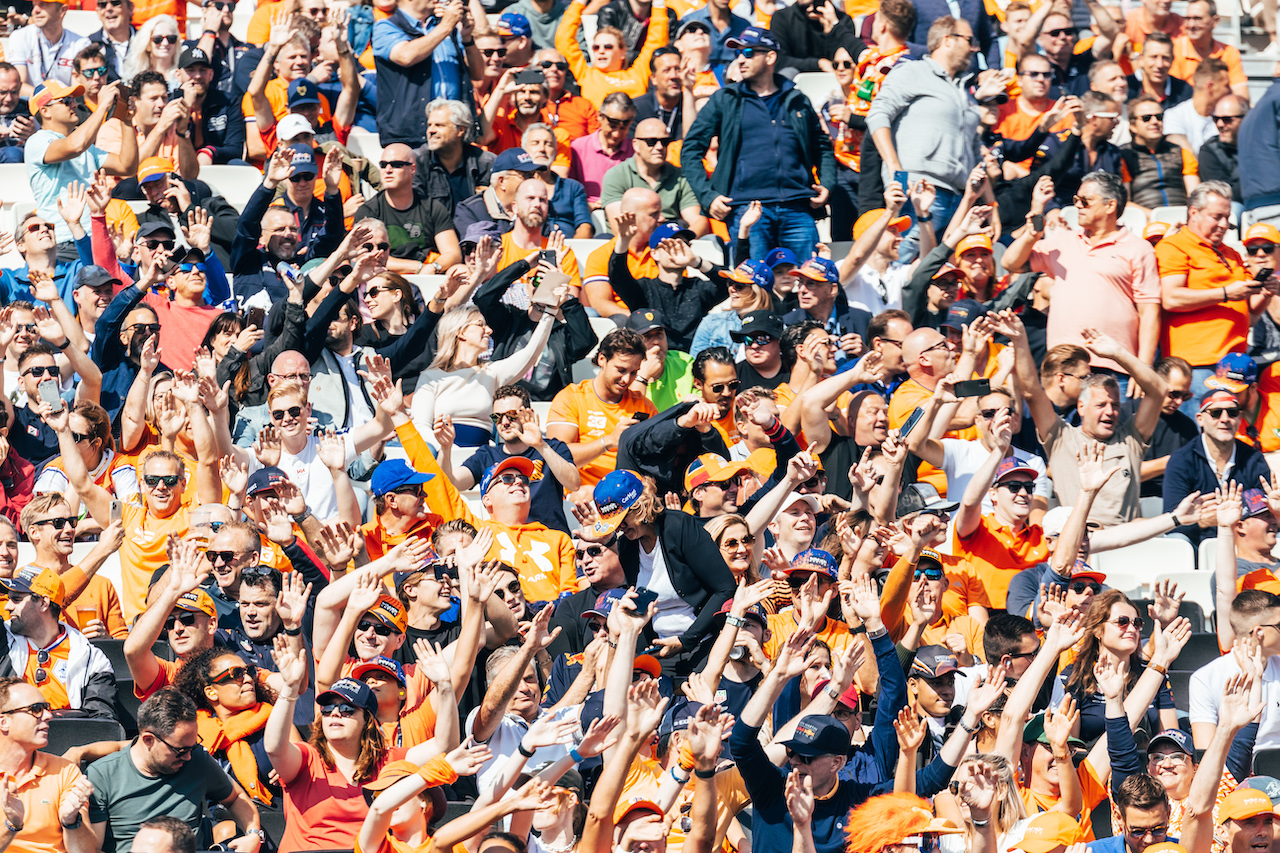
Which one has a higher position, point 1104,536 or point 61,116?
point 61,116

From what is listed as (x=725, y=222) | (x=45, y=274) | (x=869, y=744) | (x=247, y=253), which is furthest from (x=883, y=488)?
(x=45, y=274)

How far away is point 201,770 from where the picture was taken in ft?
24.4

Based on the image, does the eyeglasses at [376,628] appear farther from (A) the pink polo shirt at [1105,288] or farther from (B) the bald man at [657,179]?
(A) the pink polo shirt at [1105,288]

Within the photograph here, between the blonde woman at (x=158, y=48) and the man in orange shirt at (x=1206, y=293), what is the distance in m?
5.80

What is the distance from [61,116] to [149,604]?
4384 millimetres

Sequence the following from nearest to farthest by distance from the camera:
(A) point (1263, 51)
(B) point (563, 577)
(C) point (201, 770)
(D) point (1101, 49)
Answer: (C) point (201, 770) → (B) point (563, 577) → (D) point (1101, 49) → (A) point (1263, 51)

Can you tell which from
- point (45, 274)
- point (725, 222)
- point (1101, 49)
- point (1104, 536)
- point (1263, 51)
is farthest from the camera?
point (1263, 51)

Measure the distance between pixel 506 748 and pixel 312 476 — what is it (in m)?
2.46

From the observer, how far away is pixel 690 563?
8398mm

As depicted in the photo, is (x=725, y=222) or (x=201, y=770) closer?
(x=201, y=770)

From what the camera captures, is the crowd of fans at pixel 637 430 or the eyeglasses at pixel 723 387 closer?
the crowd of fans at pixel 637 430

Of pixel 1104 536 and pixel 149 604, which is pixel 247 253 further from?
pixel 1104 536

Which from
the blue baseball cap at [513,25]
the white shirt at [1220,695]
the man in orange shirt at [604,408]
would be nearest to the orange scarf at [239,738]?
the man in orange shirt at [604,408]

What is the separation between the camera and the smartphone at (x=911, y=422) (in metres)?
9.88
